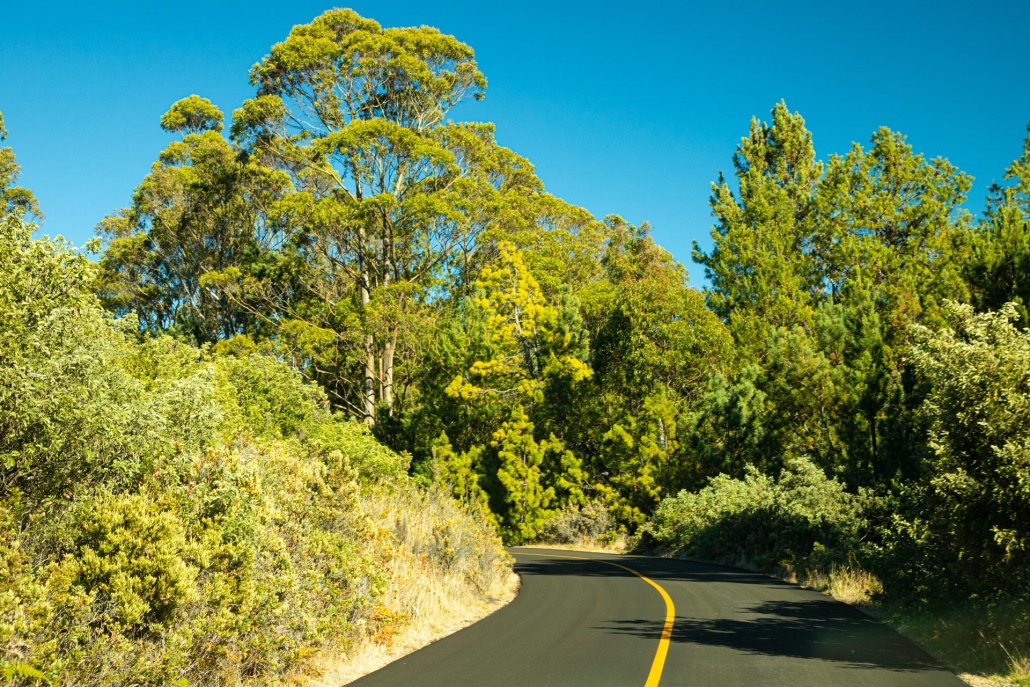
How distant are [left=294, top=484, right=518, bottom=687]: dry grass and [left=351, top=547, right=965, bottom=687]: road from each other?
18.4 inches

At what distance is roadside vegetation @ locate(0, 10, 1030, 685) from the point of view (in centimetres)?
804

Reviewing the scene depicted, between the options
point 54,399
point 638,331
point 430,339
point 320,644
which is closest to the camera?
point 54,399

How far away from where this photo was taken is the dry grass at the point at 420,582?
10.6m

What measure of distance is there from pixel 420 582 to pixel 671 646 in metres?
4.48

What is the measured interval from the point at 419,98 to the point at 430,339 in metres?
11.4

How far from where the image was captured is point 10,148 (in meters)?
39.0

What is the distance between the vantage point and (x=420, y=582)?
14.0m

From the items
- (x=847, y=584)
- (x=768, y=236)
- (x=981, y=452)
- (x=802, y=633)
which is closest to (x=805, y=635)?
(x=802, y=633)

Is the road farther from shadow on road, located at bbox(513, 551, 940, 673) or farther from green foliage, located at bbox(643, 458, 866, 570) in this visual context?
green foliage, located at bbox(643, 458, 866, 570)

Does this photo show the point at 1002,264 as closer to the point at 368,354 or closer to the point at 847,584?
the point at 847,584

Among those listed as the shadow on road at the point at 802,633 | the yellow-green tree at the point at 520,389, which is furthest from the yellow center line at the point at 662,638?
the yellow-green tree at the point at 520,389

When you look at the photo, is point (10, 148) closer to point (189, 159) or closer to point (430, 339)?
point (189, 159)

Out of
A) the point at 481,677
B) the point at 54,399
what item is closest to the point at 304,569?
the point at 481,677

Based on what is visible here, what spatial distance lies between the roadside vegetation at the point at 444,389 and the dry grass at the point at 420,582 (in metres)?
0.10
